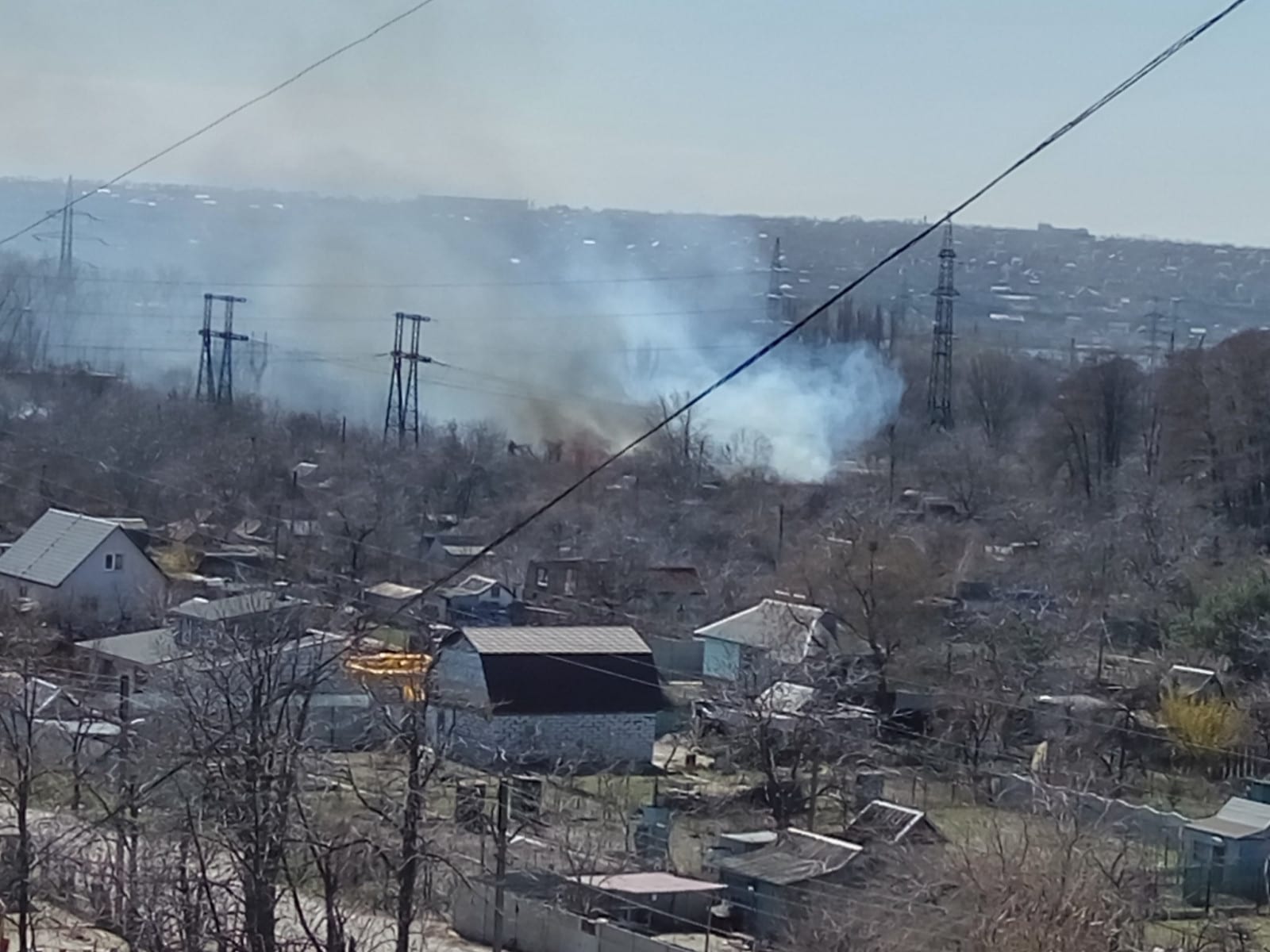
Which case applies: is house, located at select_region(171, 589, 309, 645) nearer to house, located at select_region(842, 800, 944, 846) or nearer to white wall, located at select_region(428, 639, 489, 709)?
white wall, located at select_region(428, 639, 489, 709)

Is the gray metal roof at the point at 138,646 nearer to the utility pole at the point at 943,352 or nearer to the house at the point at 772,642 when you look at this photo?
the house at the point at 772,642

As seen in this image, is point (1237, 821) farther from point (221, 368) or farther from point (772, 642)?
point (221, 368)

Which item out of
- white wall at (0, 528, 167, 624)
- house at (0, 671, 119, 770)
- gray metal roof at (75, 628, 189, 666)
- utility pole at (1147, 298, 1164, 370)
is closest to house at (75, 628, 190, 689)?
gray metal roof at (75, 628, 189, 666)

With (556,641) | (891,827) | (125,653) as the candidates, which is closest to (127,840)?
(891,827)

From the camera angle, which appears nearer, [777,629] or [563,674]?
[563,674]

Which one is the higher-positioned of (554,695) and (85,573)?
(85,573)

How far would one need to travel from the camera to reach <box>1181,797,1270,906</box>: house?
669 centimetres

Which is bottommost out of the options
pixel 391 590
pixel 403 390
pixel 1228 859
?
pixel 1228 859

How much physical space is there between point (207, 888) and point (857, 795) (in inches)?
160

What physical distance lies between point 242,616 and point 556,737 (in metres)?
1.74

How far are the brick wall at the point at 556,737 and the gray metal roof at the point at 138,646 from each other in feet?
4.24

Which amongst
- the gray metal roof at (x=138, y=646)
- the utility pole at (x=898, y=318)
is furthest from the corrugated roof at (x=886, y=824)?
the utility pole at (x=898, y=318)

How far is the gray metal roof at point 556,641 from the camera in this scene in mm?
8586

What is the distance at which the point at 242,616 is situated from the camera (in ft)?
23.6
